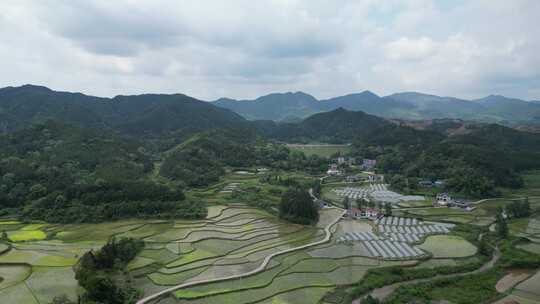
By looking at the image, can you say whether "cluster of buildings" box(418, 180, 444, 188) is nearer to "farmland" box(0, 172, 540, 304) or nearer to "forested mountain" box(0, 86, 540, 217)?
"forested mountain" box(0, 86, 540, 217)

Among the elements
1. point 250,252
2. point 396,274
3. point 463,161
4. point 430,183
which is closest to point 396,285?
point 396,274

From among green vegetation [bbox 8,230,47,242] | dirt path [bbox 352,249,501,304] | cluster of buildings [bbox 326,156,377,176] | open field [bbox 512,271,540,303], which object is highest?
cluster of buildings [bbox 326,156,377,176]

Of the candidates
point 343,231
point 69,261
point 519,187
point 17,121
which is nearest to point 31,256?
point 69,261

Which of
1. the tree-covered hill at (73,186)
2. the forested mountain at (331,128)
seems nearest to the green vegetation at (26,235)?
the tree-covered hill at (73,186)

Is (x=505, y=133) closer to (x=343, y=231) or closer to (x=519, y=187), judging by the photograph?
(x=519, y=187)

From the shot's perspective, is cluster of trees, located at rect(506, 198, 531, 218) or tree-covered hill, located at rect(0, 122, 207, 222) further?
tree-covered hill, located at rect(0, 122, 207, 222)

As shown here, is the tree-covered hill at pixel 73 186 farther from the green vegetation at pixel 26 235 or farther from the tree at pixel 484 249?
the tree at pixel 484 249

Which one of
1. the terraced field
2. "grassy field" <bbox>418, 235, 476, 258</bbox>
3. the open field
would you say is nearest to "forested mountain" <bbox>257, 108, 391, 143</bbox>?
the terraced field

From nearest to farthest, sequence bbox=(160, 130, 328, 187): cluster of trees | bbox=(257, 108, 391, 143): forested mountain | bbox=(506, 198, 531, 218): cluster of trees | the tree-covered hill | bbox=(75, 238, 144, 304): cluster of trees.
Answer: bbox=(75, 238, 144, 304): cluster of trees < bbox=(506, 198, 531, 218): cluster of trees < the tree-covered hill < bbox=(160, 130, 328, 187): cluster of trees < bbox=(257, 108, 391, 143): forested mountain
